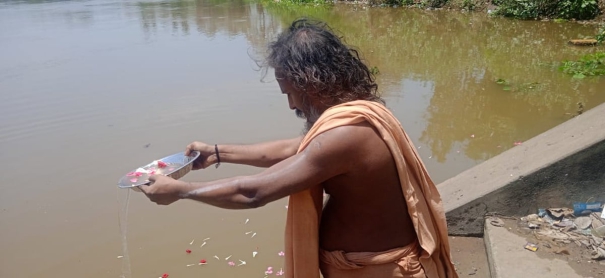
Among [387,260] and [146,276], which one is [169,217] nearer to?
[146,276]

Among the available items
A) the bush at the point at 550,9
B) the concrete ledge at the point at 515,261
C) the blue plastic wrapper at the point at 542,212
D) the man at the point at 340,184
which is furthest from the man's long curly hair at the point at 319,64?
the bush at the point at 550,9

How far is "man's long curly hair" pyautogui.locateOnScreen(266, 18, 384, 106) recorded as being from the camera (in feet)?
5.60

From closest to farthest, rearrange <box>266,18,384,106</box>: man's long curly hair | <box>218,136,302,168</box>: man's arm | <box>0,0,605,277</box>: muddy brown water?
<box>266,18,384,106</box>: man's long curly hair < <box>218,136,302,168</box>: man's arm < <box>0,0,605,277</box>: muddy brown water

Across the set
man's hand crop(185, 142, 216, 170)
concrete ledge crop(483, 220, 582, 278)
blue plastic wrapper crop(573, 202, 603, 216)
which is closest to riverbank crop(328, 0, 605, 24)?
blue plastic wrapper crop(573, 202, 603, 216)

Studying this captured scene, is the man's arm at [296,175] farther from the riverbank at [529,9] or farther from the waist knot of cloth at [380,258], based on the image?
the riverbank at [529,9]

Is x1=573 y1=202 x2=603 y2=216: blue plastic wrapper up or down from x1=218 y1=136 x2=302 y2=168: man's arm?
A: down

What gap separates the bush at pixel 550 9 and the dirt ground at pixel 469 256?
12.1 meters

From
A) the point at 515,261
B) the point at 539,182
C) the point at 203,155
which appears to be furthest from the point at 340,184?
the point at 539,182

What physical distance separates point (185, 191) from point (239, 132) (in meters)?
4.68

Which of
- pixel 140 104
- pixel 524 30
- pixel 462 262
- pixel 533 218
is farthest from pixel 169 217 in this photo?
pixel 524 30

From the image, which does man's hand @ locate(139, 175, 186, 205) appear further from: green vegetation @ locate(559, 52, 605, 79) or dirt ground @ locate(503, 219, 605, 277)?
green vegetation @ locate(559, 52, 605, 79)

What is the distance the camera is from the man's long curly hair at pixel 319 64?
1707 mm

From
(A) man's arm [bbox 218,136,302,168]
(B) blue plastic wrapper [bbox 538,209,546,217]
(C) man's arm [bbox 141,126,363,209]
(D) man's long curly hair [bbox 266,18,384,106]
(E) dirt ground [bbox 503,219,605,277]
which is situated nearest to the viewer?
(C) man's arm [bbox 141,126,363,209]

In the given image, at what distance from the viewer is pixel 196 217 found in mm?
4438
